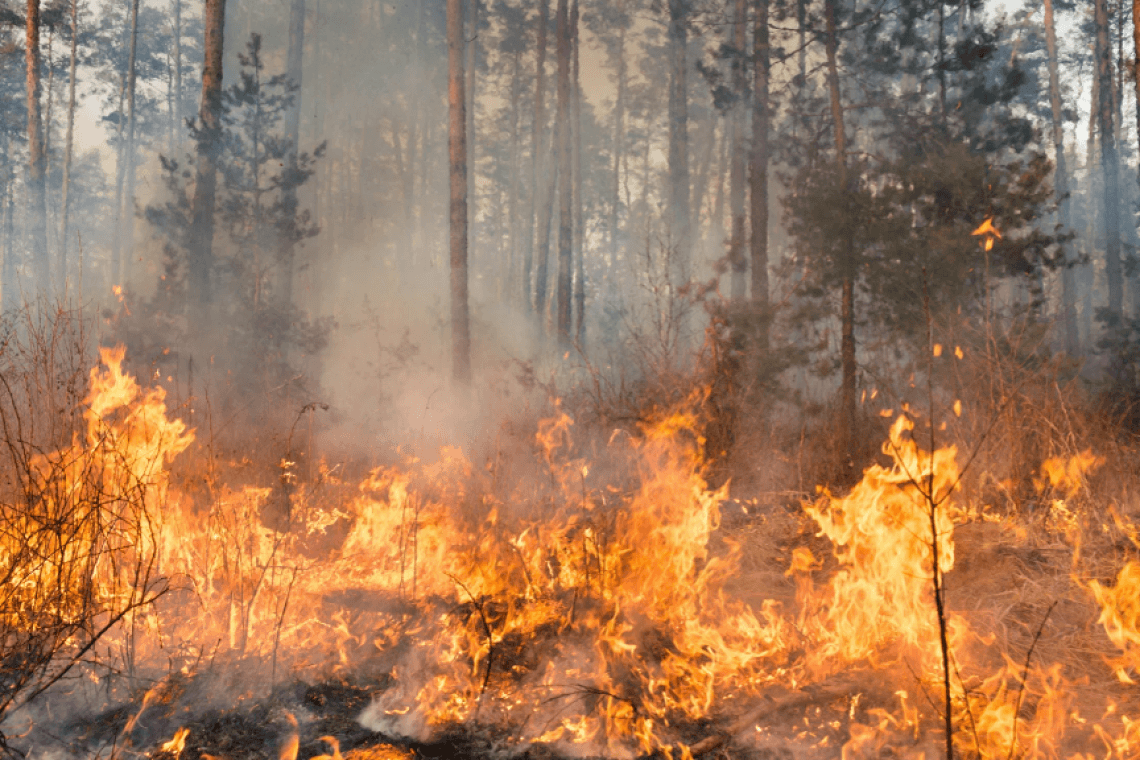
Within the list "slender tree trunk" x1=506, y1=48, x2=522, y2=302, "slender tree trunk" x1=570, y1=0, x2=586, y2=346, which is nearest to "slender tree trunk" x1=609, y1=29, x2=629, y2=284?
"slender tree trunk" x1=506, y1=48, x2=522, y2=302

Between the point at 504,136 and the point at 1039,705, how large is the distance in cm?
3161

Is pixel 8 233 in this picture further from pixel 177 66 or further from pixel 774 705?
pixel 774 705

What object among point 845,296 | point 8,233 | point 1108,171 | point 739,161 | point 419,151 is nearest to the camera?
point 845,296

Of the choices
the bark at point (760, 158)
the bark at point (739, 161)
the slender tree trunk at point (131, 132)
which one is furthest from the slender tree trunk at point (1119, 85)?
the slender tree trunk at point (131, 132)

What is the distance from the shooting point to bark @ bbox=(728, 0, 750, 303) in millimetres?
12406

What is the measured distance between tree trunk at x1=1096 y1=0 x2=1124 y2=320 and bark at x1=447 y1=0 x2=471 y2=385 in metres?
15.2

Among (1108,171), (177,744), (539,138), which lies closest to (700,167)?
(539,138)

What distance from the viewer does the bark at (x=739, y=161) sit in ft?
40.7

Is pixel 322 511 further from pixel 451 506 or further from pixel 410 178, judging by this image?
pixel 410 178

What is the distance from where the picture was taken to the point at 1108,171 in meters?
18.8

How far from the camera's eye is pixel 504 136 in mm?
31500

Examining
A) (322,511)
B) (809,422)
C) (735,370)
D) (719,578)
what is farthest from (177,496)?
(809,422)

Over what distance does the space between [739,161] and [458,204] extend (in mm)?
9529

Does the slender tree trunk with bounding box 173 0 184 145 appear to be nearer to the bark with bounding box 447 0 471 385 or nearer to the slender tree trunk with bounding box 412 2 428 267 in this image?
the slender tree trunk with bounding box 412 2 428 267
